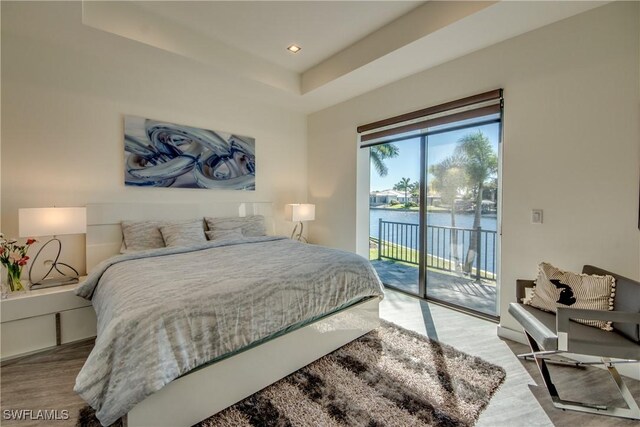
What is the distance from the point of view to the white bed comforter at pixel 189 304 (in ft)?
4.35

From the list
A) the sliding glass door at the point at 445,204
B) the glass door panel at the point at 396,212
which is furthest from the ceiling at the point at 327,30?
the glass door panel at the point at 396,212

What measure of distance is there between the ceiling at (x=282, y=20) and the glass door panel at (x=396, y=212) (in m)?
1.42

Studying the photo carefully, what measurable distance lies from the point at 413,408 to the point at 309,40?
3.39 m

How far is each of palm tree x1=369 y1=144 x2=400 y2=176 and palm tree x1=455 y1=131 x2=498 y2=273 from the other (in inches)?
35.3

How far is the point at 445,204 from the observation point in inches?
130

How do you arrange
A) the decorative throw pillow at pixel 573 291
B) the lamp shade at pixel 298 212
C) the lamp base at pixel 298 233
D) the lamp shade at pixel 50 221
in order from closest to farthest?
the decorative throw pillow at pixel 573 291, the lamp shade at pixel 50 221, the lamp shade at pixel 298 212, the lamp base at pixel 298 233

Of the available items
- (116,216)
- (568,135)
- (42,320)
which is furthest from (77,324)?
(568,135)

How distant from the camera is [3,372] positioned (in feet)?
6.59

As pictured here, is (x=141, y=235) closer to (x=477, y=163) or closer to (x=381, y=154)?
(x=381, y=154)

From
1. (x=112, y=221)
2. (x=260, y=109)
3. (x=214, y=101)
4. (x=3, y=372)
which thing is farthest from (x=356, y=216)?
(x=3, y=372)

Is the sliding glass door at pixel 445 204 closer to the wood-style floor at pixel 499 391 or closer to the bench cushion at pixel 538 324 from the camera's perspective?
the wood-style floor at pixel 499 391

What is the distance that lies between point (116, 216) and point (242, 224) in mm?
1345

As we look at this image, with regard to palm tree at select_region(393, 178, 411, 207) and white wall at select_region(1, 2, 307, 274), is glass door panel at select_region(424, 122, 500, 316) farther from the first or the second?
white wall at select_region(1, 2, 307, 274)

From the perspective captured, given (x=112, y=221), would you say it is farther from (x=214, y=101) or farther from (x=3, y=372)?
(x=214, y=101)
